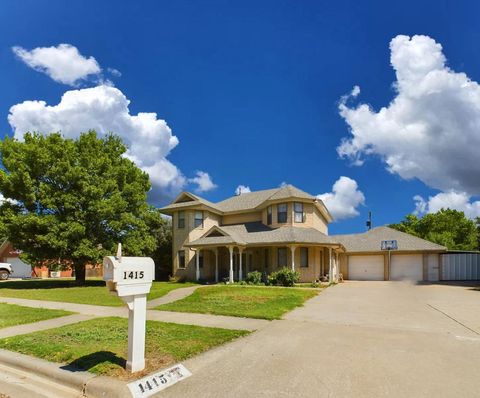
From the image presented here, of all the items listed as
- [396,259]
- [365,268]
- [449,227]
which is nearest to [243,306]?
[365,268]

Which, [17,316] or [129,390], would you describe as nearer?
[129,390]

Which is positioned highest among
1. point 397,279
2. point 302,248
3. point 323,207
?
point 323,207

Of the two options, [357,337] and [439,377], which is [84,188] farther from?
[439,377]

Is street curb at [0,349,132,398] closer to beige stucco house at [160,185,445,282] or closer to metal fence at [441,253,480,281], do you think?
beige stucco house at [160,185,445,282]

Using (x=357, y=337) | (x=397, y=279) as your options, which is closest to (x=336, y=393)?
(x=357, y=337)

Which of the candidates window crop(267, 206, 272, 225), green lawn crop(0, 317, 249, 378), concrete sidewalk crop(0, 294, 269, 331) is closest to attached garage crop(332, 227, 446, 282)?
window crop(267, 206, 272, 225)

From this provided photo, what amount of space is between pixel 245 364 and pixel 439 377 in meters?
2.82

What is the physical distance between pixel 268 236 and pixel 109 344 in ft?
62.0

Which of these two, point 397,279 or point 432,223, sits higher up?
point 432,223

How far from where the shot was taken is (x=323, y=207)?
2939cm

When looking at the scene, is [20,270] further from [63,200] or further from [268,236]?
[268,236]

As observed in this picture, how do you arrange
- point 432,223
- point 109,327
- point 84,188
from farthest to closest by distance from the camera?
point 432,223 < point 84,188 < point 109,327

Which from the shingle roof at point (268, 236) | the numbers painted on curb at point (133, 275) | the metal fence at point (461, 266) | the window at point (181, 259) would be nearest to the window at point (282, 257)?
the shingle roof at point (268, 236)

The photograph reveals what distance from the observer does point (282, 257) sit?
25.4 m
